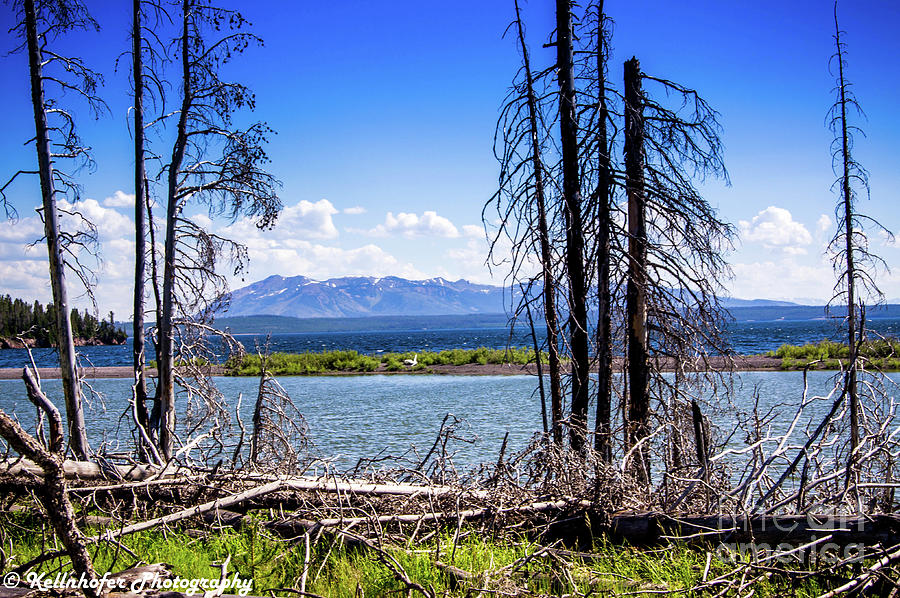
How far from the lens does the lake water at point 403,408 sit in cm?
1370

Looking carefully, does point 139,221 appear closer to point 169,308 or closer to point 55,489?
point 169,308

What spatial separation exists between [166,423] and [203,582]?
5.59 m

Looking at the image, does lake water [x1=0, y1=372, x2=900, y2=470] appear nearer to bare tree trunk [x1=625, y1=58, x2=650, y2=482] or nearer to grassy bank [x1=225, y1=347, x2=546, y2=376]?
bare tree trunk [x1=625, y1=58, x2=650, y2=482]

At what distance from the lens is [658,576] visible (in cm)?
358

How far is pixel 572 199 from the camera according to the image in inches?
270

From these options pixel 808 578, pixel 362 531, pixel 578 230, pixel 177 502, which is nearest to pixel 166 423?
pixel 177 502

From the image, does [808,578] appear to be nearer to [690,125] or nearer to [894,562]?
[894,562]

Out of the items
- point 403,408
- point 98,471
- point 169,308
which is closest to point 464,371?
point 403,408

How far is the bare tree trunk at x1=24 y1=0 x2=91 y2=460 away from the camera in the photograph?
7445mm

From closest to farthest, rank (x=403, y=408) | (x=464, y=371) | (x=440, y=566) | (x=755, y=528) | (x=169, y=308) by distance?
(x=440, y=566) < (x=755, y=528) < (x=169, y=308) < (x=403, y=408) < (x=464, y=371)

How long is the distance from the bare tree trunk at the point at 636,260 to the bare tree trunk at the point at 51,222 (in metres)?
6.33

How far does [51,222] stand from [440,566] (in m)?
6.60

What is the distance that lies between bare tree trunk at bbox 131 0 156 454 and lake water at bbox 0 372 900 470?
1.84ft

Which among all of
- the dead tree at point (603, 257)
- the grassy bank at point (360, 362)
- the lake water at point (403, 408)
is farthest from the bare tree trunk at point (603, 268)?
the grassy bank at point (360, 362)
